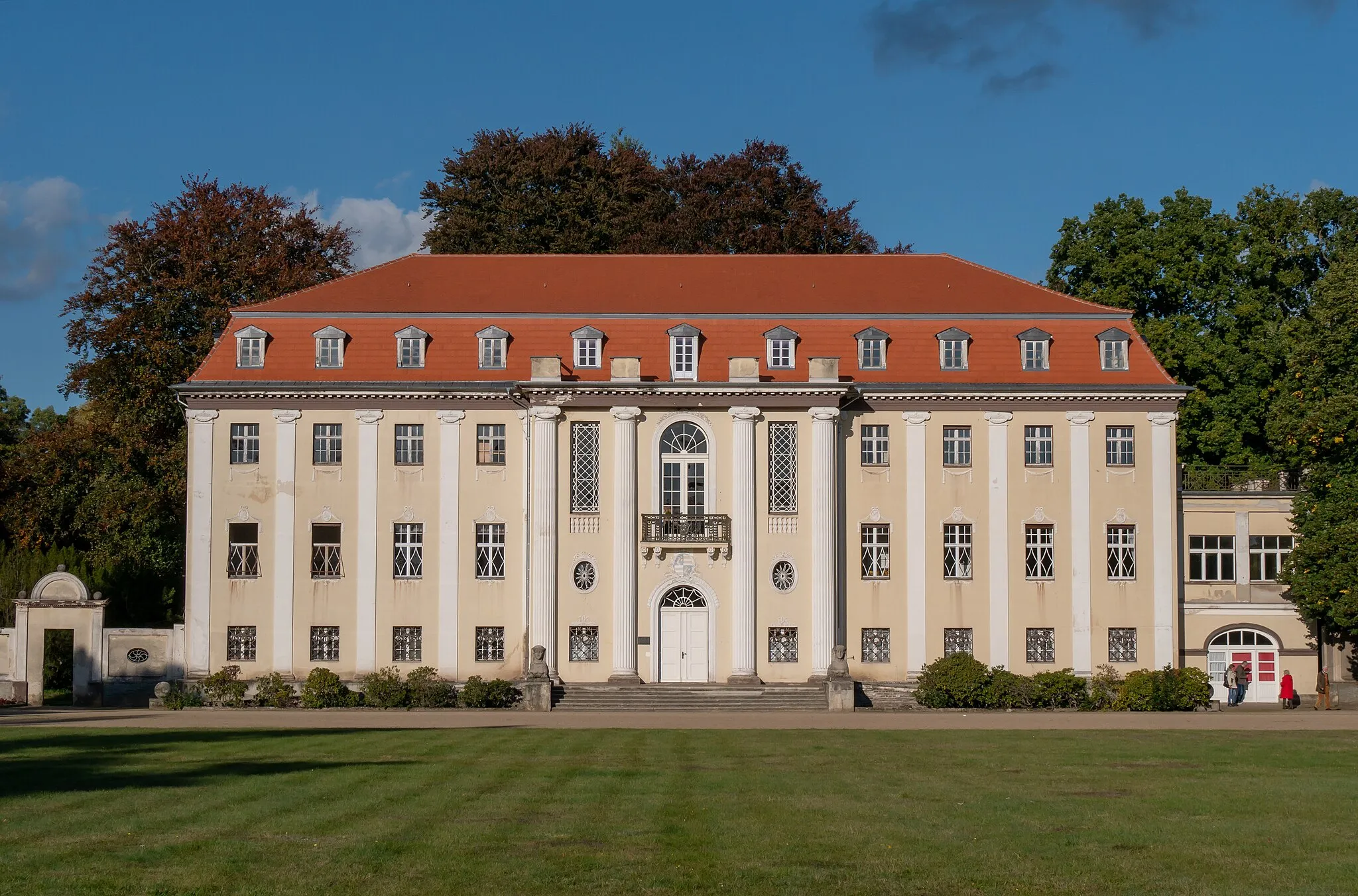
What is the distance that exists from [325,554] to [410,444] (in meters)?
3.88

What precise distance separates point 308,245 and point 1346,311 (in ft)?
113

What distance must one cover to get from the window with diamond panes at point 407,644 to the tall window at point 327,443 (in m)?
5.09

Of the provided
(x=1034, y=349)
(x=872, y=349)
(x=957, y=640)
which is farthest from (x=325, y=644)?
(x=1034, y=349)

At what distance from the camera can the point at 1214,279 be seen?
56406mm

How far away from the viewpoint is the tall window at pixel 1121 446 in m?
45.9

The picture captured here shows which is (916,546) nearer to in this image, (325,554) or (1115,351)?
(1115,351)

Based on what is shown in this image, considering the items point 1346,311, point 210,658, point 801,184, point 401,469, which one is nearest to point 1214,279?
point 1346,311

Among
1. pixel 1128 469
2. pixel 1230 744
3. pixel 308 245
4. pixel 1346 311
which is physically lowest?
pixel 1230 744

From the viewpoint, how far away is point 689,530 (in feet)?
147

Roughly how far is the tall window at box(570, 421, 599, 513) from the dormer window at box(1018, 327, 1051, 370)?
1230 cm

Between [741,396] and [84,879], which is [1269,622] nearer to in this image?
[741,396]

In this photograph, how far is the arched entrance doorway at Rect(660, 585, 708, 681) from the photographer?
4475cm

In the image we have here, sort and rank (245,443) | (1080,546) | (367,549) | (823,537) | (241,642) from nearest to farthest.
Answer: (823,537) < (241,642) < (367,549) < (1080,546) < (245,443)

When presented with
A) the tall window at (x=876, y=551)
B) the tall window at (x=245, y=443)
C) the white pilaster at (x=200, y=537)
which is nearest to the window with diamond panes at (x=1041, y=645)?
the tall window at (x=876, y=551)
